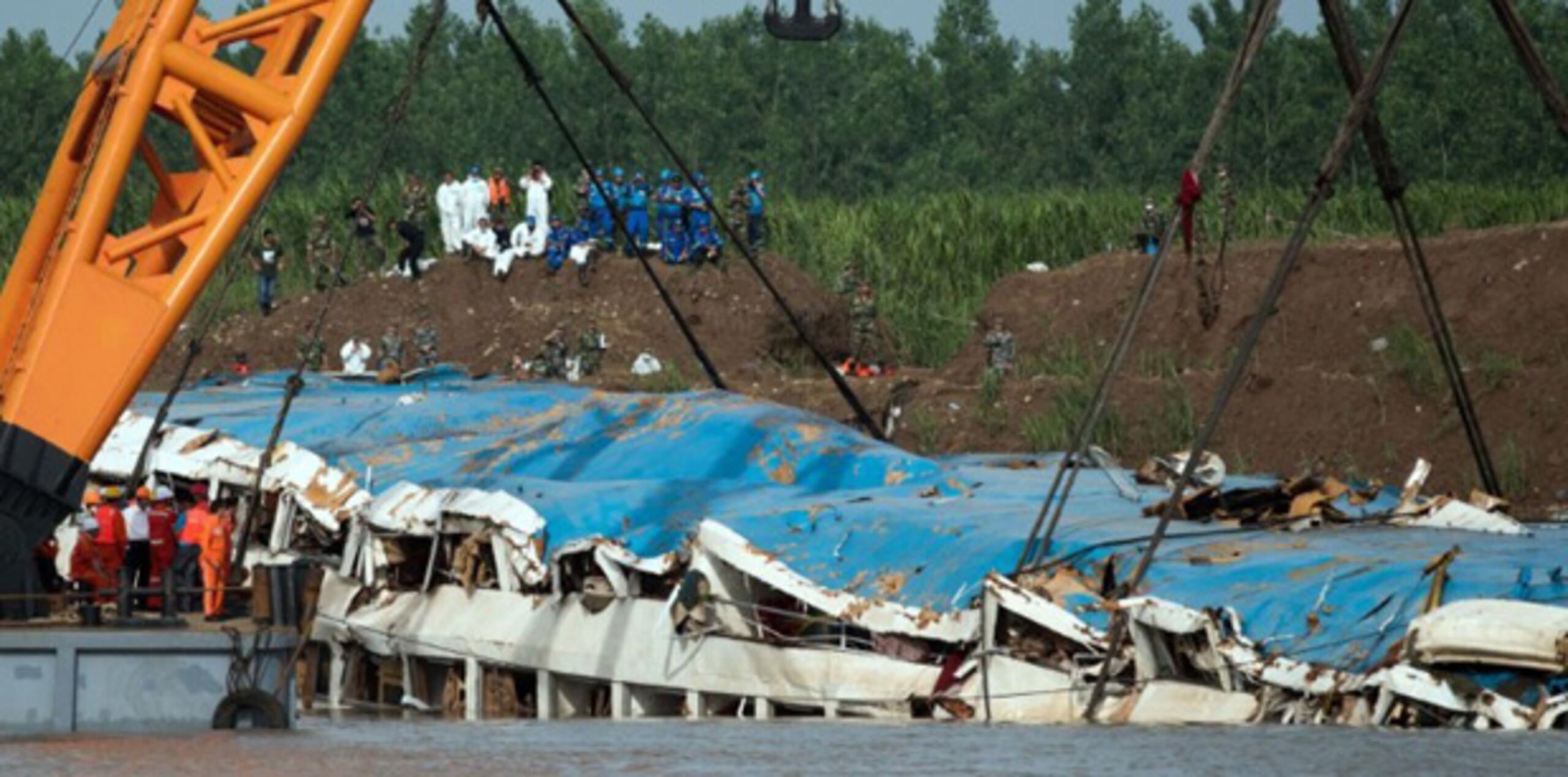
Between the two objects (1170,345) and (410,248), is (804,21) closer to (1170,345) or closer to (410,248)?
(1170,345)

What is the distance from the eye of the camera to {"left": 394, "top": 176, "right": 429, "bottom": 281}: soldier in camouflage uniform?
47.6 m

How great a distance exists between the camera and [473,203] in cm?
4794

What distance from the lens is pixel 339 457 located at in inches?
1133

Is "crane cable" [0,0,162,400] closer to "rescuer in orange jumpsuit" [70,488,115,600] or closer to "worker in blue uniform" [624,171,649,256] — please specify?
"rescuer in orange jumpsuit" [70,488,115,600]

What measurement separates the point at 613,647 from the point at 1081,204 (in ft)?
97.6

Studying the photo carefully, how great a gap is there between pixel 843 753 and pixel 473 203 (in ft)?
98.4

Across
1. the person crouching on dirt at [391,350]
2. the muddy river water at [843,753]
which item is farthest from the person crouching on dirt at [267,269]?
the muddy river water at [843,753]

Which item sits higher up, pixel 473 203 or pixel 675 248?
pixel 473 203

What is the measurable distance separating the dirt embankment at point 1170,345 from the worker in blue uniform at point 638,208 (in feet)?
2.03

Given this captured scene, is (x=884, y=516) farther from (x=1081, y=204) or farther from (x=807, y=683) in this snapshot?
(x=1081, y=204)

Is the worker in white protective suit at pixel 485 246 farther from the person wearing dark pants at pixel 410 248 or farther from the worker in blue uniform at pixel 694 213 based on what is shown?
the worker in blue uniform at pixel 694 213

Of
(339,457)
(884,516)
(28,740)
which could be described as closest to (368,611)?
(339,457)

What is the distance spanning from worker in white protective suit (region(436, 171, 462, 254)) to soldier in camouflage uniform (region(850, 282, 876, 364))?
24.9 feet

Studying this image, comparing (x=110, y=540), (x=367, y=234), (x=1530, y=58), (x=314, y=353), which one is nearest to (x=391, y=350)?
(x=314, y=353)
